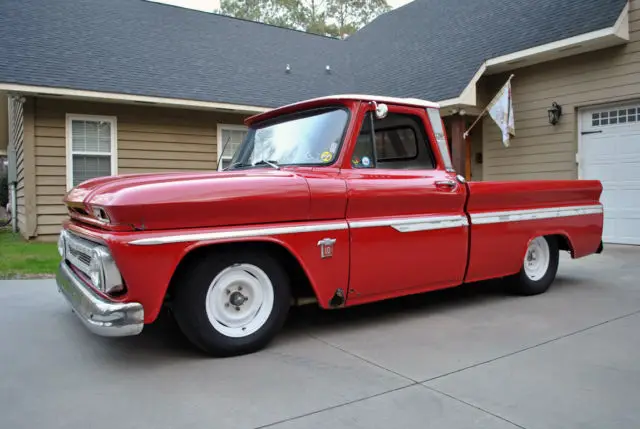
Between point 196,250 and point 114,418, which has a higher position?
point 196,250

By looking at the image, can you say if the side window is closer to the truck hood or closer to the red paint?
the red paint

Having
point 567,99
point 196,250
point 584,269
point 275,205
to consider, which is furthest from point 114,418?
point 567,99

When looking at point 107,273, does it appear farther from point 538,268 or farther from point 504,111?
point 504,111

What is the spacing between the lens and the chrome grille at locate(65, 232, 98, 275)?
3.36m

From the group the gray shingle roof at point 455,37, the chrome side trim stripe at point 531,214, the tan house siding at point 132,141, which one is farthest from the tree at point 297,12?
the chrome side trim stripe at point 531,214

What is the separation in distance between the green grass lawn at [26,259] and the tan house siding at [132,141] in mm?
731

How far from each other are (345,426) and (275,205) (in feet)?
5.11

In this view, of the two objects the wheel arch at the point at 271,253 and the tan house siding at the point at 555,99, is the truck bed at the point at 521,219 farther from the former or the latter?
the tan house siding at the point at 555,99

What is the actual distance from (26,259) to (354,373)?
6285 millimetres

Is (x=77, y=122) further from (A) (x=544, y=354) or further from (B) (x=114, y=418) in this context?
(A) (x=544, y=354)

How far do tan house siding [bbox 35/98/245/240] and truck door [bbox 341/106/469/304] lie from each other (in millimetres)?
7635

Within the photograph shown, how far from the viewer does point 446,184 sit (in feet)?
14.4

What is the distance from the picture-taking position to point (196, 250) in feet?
10.9

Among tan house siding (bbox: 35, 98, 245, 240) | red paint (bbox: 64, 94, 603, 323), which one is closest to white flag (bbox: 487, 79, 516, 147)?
red paint (bbox: 64, 94, 603, 323)
